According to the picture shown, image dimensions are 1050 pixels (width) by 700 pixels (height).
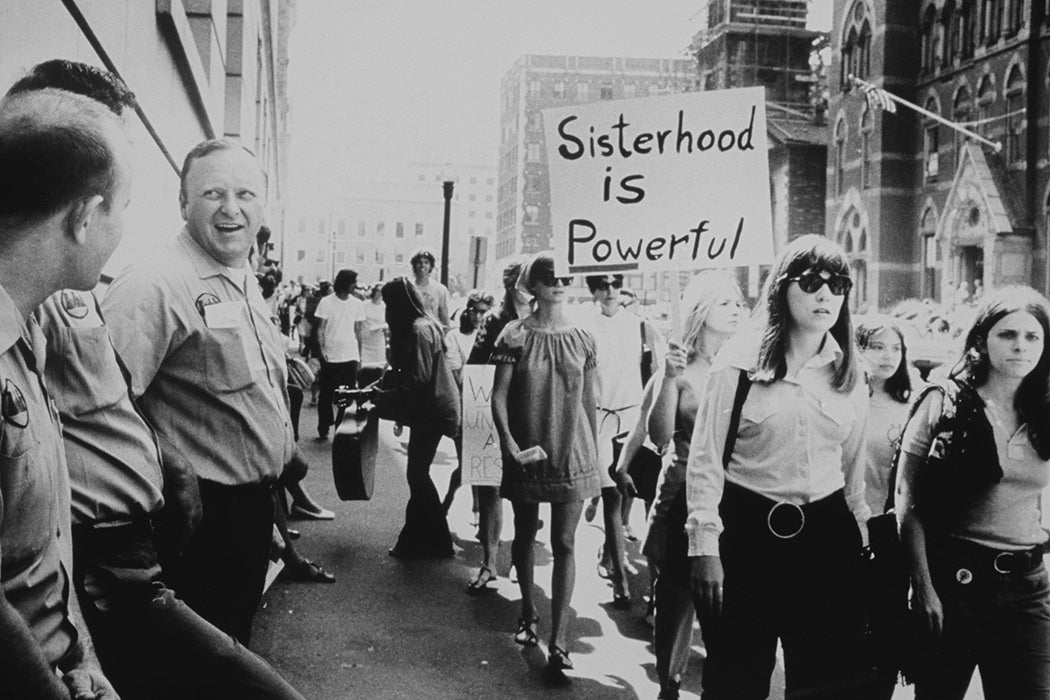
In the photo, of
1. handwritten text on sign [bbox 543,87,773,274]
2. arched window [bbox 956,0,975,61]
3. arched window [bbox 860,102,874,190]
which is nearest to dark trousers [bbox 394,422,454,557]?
handwritten text on sign [bbox 543,87,773,274]

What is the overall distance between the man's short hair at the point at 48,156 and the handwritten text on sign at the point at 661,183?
325 centimetres

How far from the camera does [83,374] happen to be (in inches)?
89.0

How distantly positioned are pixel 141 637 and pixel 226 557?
0.98m

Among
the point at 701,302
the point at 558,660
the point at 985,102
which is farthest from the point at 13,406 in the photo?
the point at 985,102

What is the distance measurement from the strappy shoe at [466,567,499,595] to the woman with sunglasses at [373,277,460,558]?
0.87 meters

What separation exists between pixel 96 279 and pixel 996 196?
1466 inches

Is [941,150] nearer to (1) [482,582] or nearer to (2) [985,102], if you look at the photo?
(2) [985,102]

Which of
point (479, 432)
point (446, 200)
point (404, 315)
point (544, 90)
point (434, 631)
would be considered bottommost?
point (434, 631)

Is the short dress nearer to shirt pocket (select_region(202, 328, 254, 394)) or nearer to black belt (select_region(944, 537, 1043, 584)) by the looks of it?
black belt (select_region(944, 537, 1043, 584))

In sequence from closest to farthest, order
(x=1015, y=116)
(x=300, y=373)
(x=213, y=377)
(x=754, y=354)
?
(x=213, y=377) < (x=754, y=354) < (x=300, y=373) < (x=1015, y=116)

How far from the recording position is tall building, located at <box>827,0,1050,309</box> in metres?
34.1

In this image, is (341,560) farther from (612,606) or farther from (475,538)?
(612,606)

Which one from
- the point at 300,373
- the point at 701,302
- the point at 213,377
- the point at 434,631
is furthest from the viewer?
the point at 300,373

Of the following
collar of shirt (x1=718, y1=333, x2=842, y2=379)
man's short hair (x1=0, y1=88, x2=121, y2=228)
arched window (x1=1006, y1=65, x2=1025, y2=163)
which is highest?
arched window (x1=1006, y1=65, x2=1025, y2=163)
